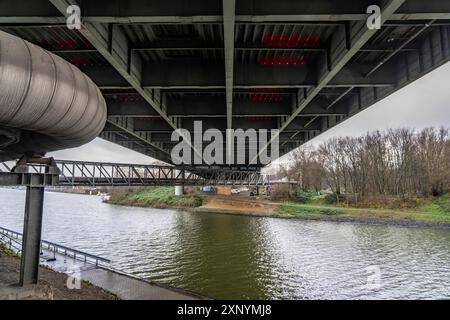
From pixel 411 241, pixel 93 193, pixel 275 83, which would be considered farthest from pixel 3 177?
pixel 93 193

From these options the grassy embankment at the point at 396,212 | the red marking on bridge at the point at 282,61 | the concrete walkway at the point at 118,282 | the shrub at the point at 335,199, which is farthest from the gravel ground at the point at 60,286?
the shrub at the point at 335,199

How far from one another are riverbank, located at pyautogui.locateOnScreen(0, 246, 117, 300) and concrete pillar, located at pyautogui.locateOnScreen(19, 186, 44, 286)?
0.95ft

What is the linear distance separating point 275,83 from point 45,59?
5.73m

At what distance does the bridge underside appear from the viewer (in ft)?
15.5

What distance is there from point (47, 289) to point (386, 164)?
52395mm

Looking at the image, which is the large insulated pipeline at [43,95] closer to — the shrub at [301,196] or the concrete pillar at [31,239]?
the concrete pillar at [31,239]

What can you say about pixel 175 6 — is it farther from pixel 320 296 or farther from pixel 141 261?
pixel 141 261

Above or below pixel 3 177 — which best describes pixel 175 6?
above

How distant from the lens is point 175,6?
4754mm

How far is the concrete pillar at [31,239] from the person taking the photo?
6168 millimetres

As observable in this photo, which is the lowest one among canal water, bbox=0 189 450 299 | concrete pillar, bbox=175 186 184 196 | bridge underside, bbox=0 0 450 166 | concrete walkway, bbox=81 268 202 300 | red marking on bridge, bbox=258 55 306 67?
canal water, bbox=0 189 450 299

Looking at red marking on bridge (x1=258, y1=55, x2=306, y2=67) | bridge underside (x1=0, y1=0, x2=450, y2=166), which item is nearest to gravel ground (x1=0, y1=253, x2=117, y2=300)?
bridge underside (x1=0, y1=0, x2=450, y2=166)

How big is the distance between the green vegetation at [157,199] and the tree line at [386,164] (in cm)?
2589

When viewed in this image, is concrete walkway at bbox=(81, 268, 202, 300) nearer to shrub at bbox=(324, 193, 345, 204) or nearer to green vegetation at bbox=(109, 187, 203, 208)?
shrub at bbox=(324, 193, 345, 204)
